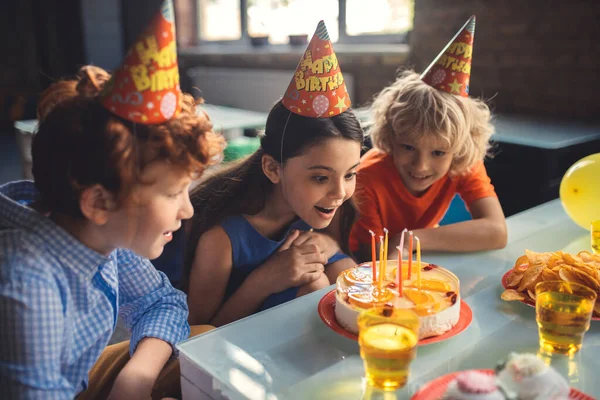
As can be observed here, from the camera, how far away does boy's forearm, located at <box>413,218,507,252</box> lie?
1303mm

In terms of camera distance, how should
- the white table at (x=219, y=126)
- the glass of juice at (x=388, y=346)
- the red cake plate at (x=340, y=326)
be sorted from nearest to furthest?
the glass of juice at (x=388, y=346) → the red cake plate at (x=340, y=326) → the white table at (x=219, y=126)

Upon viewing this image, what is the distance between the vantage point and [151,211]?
823mm

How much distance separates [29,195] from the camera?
3.00 ft

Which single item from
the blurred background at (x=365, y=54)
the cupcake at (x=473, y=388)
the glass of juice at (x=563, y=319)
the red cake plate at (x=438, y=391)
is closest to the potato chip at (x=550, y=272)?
A: the glass of juice at (x=563, y=319)

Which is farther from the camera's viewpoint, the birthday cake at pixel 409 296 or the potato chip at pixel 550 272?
the potato chip at pixel 550 272

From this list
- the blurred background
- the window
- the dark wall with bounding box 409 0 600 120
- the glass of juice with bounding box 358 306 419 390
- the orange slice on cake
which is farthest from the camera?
the window

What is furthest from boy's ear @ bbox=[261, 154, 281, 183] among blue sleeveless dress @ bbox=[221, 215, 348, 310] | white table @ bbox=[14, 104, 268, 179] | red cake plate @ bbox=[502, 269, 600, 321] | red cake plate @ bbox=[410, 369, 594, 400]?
white table @ bbox=[14, 104, 268, 179]

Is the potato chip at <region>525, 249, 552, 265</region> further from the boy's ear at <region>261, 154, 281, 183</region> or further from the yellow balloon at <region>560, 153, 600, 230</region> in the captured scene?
the boy's ear at <region>261, 154, 281, 183</region>

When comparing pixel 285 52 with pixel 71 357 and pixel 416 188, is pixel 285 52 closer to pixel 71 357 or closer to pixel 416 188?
pixel 416 188

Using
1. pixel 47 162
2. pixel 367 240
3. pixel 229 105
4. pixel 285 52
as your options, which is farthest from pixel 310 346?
pixel 229 105

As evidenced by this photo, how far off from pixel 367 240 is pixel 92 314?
3.00 feet

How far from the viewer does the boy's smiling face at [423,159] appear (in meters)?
1.51

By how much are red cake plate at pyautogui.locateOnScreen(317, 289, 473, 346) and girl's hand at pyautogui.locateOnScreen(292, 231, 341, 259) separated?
1.10ft

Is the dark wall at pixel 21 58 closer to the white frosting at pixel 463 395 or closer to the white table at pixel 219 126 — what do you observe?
the white table at pixel 219 126
